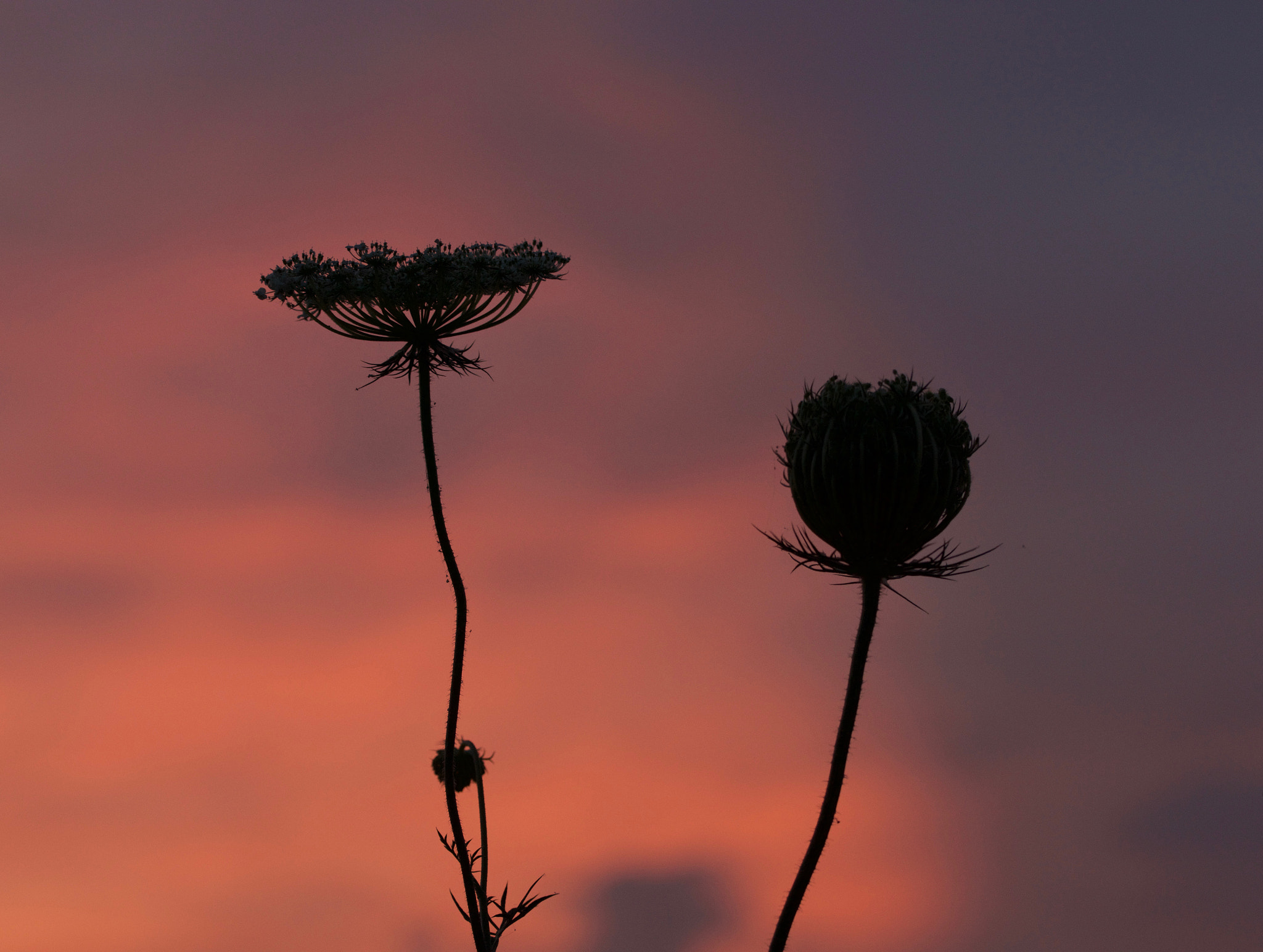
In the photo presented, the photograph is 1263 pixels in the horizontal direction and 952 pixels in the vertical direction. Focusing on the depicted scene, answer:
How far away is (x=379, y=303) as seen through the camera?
10.9 metres

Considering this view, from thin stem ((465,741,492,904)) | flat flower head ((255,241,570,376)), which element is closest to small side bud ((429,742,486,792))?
thin stem ((465,741,492,904))

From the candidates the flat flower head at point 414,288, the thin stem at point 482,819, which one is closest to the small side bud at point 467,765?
the thin stem at point 482,819

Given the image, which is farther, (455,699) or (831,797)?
(455,699)

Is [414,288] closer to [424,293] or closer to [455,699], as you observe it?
[424,293]

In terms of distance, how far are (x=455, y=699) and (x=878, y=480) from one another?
416 centimetres

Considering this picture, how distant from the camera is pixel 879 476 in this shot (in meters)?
8.54

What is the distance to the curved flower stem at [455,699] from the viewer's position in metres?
9.63

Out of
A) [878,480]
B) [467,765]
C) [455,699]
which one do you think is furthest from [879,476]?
[467,765]

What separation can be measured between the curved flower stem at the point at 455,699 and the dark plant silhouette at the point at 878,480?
303cm

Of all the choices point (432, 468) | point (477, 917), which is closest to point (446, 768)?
point (477, 917)

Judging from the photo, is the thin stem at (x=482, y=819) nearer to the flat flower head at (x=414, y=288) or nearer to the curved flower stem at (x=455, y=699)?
the curved flower stem at (x=455, y=699)

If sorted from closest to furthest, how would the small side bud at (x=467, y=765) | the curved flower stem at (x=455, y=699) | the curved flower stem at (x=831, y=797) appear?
1. the curved flower stem at (x=831, y=797)
2. the curved flower stem at (x=455, y=699)
3. the small side bud at (x=467, y=765)

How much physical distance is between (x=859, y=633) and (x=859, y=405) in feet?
6.32

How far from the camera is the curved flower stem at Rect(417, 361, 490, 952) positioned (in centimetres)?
963
